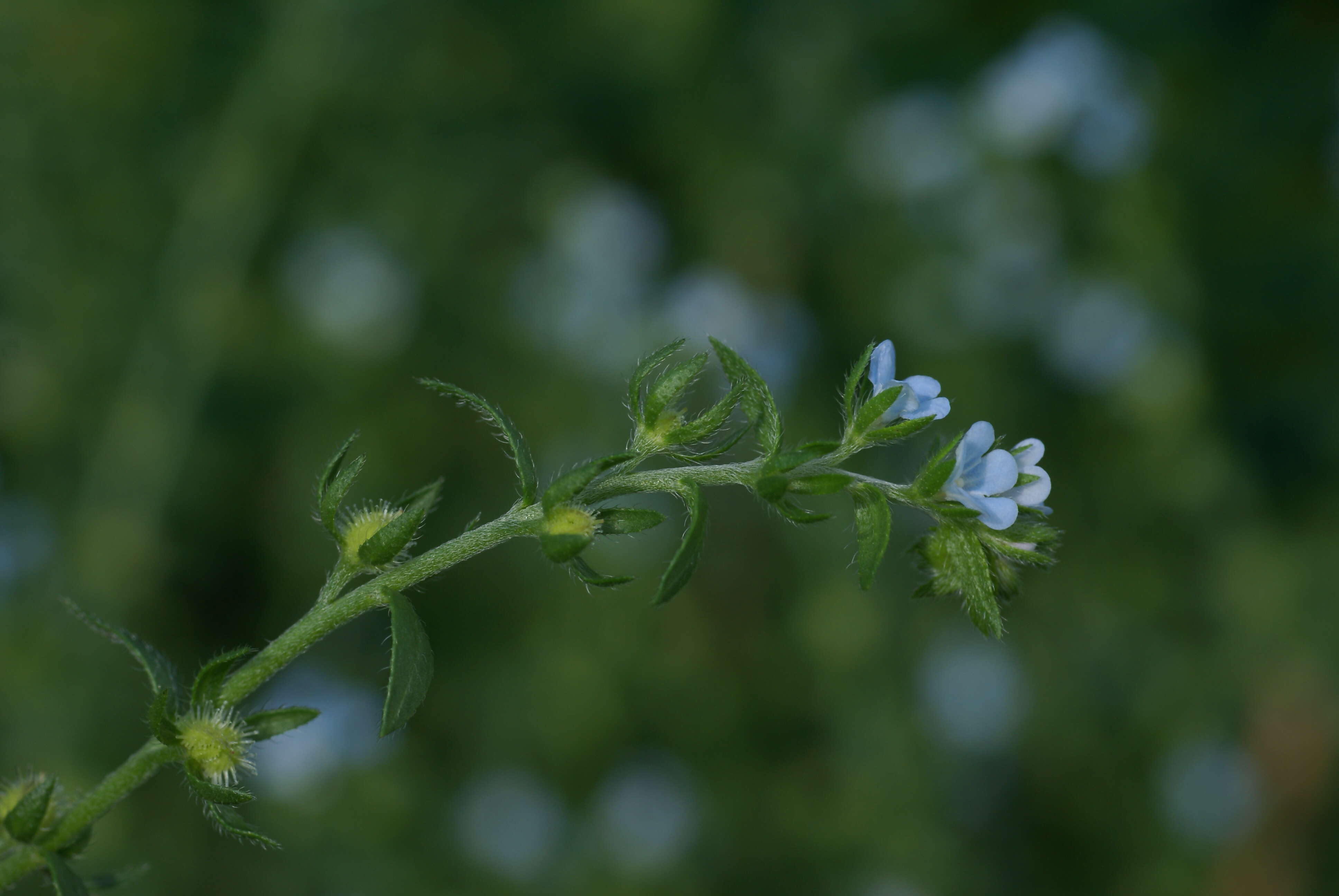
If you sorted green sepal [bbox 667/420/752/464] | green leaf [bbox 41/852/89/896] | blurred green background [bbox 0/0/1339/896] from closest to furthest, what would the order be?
1. green leaf [bbox 41/852/89/896]
2. green sepal [bbox 667/420/752/464]
3. blurred green background [bbox 0/0/1339/896]

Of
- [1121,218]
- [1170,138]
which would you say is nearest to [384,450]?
[1121,218]

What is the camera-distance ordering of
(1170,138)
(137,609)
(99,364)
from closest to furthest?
(137,609), (99,364), (1170,138)

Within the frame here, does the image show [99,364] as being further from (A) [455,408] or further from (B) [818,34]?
(B) [818,34]

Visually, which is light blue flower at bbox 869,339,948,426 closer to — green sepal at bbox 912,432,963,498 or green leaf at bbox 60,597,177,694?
green sepal at bbox 912,432,963,498

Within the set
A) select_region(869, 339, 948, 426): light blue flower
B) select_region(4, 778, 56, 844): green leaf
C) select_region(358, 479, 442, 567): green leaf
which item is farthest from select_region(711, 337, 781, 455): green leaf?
select_region(4, 778, 56, 844): green leaf

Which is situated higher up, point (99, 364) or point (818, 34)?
point (818, 34)

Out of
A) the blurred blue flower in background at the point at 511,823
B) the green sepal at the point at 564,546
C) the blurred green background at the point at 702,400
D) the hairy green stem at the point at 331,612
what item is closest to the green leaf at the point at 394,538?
the hairy green stem at the point at 331,612

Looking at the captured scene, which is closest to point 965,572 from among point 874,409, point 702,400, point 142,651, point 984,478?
point 984,478
